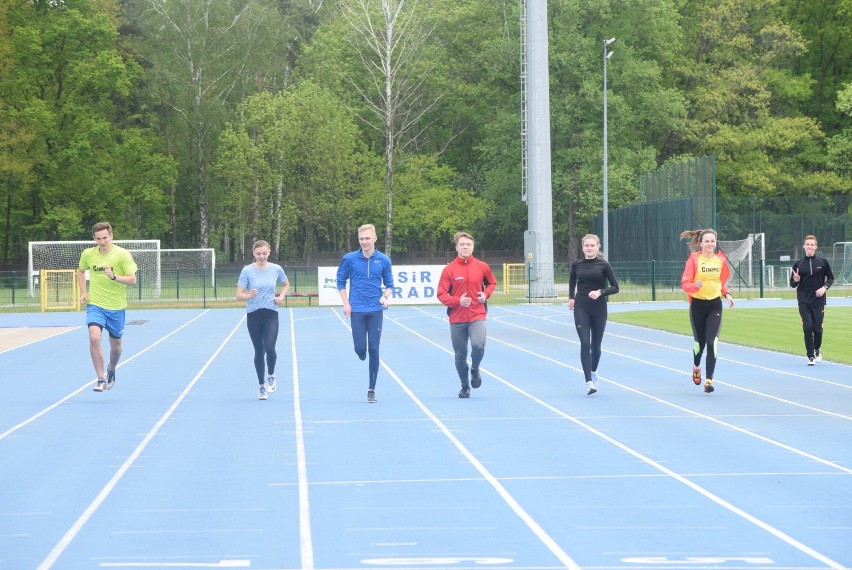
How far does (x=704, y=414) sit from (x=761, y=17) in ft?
198

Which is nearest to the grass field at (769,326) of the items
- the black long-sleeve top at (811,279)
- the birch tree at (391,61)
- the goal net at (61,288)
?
the black long-sleeve top at (811,279)

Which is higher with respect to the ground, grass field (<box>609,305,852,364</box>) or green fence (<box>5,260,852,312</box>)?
green fence (<box>5,260,852,312</box>)

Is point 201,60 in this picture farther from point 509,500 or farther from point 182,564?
point 182,564

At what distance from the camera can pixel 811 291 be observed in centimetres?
1816

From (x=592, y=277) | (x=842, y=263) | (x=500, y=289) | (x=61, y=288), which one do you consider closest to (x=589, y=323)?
(x=592, y=277)

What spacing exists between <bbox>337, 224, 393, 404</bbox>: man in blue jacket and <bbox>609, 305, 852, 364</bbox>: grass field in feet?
26.7

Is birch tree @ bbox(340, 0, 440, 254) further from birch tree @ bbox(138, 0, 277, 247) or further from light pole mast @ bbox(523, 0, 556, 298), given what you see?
light pole mast @ bbox(523, 0, 556, 298)

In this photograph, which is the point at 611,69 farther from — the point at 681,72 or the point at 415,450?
the point at 415,450

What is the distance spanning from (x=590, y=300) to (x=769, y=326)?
14.0m

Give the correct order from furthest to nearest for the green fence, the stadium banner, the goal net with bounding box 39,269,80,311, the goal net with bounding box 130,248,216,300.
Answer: the goal net with bounding box 130,248,216,300 → the green fence → the goal net with bounding box 39,269,80,311 → the stadium banner

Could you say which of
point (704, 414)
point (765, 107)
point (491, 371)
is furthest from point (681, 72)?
point (704, 414)

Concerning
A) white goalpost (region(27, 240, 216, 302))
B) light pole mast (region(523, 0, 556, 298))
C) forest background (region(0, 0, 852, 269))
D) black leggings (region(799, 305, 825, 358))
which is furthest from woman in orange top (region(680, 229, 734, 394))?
forest background (region(0, 0, 852, 269))

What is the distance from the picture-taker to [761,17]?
225 ft

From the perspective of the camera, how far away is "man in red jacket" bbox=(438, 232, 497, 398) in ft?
46.7
